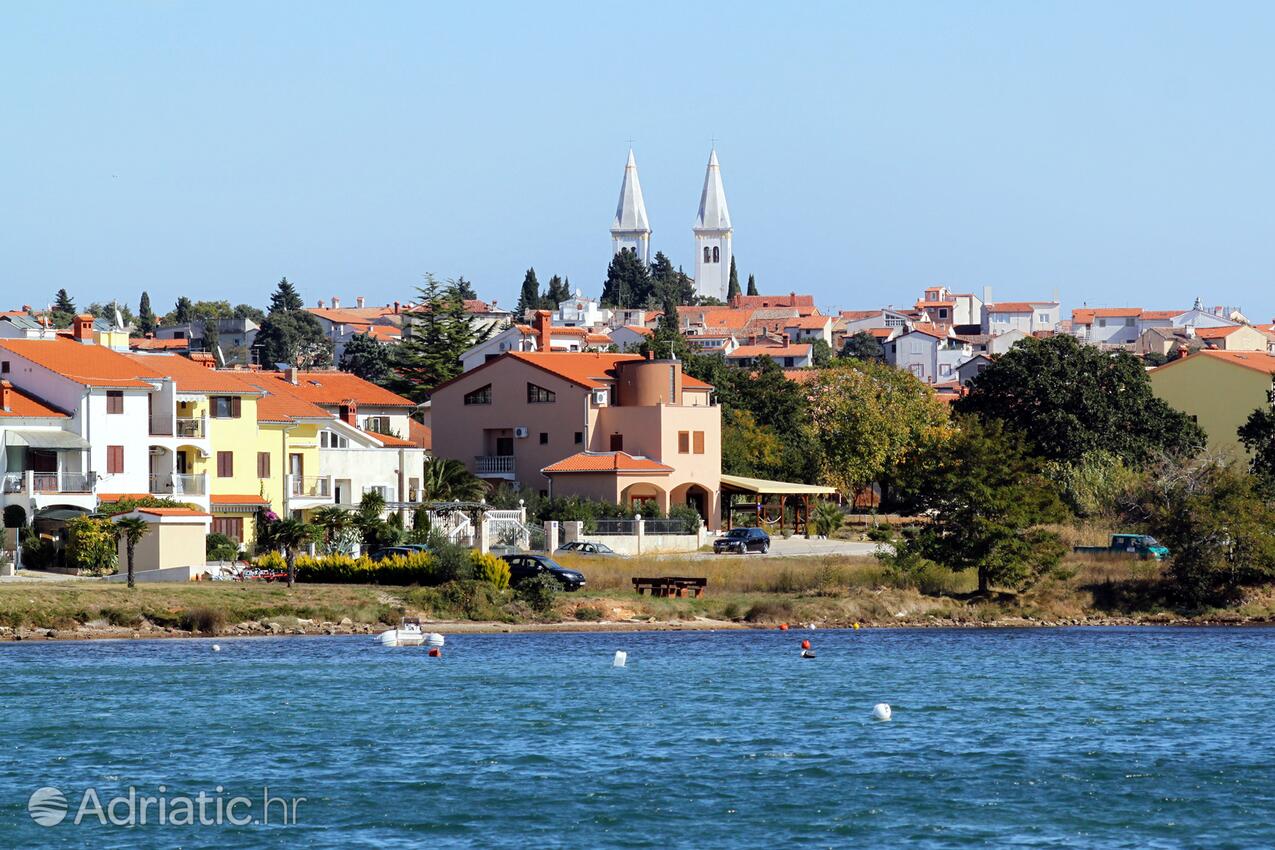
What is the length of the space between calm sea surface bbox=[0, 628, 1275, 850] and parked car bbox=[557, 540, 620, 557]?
18.0 metres

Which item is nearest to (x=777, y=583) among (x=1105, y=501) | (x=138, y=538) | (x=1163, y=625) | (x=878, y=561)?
(x=878, y=561)

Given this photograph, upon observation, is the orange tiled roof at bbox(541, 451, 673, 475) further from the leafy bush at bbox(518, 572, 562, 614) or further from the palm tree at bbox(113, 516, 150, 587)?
the palm tree at bbox(113, 516, 150, 587)

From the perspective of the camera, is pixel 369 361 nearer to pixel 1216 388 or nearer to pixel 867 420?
pixel 867 420

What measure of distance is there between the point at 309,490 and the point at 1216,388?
62831 mm

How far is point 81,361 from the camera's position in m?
78.7

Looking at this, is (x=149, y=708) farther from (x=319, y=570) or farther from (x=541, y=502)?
(x=541, y=502)

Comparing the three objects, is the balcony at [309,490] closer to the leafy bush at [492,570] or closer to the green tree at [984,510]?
the leafy bush at [492,570]

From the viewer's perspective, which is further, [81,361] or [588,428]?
[588,428]

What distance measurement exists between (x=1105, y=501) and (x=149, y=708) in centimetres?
6140

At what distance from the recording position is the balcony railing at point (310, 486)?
83000mm

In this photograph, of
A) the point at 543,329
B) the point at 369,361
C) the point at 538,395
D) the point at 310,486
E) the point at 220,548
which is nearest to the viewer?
the point at 220,548

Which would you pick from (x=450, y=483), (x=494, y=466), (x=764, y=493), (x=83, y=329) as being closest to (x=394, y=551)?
(x=450, y=483)

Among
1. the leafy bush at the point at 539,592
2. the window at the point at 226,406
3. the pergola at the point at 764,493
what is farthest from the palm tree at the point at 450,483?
the leafy bush at the point at 539,592

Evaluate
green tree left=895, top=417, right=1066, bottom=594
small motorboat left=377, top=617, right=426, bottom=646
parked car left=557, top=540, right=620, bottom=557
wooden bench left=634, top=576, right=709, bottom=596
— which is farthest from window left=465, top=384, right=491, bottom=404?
small motorboat left=377, top=617, right=426, bottom=646
